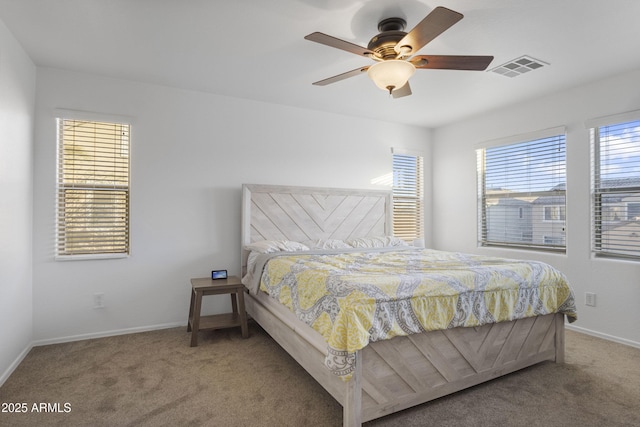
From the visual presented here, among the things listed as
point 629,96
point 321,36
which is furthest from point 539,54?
point 321,36

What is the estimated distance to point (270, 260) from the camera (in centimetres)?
321

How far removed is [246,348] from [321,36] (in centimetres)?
259

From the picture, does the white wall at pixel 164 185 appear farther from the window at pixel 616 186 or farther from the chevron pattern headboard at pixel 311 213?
the window at pixel 616 186

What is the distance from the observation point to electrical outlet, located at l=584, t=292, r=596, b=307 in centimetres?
354

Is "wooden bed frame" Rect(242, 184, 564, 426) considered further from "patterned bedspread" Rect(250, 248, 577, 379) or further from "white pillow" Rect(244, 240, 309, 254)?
"white pillow" Rect(244, 240, 309, 254)

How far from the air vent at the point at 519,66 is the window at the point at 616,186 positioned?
1.00 meters

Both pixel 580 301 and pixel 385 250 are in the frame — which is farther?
pixel 385 250

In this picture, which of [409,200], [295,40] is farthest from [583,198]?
[295,40]

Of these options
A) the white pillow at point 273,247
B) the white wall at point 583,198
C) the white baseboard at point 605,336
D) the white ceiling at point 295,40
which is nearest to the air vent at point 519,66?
the white ceiling at point 295,40

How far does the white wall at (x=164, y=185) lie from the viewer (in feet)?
10.7

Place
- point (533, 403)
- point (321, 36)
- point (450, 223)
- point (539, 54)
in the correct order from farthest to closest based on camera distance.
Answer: point (450, 223) < point (539, 54) < point (533, 403) < point (321, 36)

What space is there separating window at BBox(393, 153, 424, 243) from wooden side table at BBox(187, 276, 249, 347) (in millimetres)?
2668

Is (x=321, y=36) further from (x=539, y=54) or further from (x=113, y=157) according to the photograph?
(x=113, y=157)

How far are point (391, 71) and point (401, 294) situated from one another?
4.64ft
